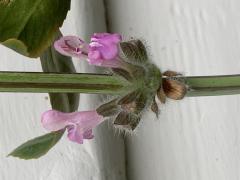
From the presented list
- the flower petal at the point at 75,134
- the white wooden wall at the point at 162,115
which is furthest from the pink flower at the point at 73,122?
the white wooden wall at the point at 162,115

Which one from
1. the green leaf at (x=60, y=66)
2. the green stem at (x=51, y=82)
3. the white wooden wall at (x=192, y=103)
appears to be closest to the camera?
the green stem at (x=51, y=82)

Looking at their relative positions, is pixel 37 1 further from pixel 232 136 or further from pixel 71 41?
pixel 232 136

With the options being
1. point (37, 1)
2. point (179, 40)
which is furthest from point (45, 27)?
point (179, 40)

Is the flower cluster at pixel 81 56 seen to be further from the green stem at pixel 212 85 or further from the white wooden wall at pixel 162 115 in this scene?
the white wooden wall at pixel 162 115

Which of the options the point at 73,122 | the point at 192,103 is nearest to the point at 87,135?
the point at 73,122

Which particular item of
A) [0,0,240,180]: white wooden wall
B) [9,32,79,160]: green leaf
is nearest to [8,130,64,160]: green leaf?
[9,32,79,160]: green leaf
